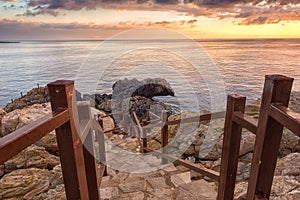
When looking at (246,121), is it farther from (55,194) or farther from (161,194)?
(55,194)

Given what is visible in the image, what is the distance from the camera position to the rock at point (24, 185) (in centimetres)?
354

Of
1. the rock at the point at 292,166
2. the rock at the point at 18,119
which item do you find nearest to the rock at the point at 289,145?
the rock at the point at 292,166

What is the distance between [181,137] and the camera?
527 cm

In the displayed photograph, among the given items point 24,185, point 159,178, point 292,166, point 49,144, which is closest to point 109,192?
point 159,178

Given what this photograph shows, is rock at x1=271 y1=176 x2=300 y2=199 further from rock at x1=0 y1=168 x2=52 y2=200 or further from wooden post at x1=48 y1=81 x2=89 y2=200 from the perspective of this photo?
rock at x1=0 y1=168 x2=52 y2=200

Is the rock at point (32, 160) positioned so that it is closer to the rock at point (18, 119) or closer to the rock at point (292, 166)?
the rock at point (18, 119)

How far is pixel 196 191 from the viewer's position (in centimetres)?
288

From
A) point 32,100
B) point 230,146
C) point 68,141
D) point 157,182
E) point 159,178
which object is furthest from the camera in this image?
point 32,100

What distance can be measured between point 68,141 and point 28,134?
434 millimetres

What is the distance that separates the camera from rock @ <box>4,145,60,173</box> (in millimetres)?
4586

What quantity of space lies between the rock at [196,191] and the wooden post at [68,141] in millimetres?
1749

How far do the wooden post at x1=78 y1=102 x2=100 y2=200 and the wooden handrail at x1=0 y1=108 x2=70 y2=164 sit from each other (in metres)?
0.55

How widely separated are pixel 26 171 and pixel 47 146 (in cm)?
121

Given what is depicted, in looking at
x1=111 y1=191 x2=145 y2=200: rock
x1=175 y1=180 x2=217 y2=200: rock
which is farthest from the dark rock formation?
x1=175 y1=180 x2=217 y2=200: rock
